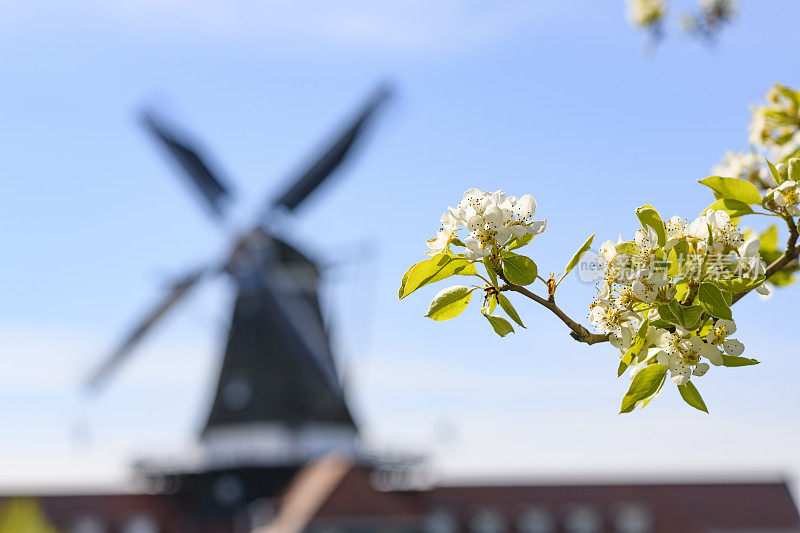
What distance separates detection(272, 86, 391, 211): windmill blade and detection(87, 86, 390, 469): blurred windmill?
0.9 inches

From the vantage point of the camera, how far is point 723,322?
5.78ft

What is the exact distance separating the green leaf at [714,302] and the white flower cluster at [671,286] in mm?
24

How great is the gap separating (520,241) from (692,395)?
459 millimetres

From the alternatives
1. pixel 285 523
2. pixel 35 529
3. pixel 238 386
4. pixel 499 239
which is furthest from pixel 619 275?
pixel 238 386

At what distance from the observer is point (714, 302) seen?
1.67m

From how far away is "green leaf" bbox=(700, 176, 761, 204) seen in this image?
1.87m

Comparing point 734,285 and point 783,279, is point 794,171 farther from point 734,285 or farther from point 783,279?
point 783,279

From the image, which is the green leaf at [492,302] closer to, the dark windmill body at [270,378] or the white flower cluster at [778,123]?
the white flower cluster at [778,123]

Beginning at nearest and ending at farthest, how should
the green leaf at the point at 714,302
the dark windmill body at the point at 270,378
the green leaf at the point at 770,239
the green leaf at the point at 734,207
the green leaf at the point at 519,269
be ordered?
the green leaf at the point at 714,302, the green leaf at the point at 519,269, the green leaf at the point at 734,207, the green leaf at the point at 770,239, the dark windmill body at the point at 270,378

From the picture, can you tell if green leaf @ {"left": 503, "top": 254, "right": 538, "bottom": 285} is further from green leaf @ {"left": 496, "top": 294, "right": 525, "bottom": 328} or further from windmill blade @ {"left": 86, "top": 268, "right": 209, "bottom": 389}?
windmill blade @ {"left": 86, "top": 268, "right": 209, "bottom": 389}

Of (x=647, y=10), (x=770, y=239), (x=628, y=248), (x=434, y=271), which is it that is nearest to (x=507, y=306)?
(x=434, y=271)

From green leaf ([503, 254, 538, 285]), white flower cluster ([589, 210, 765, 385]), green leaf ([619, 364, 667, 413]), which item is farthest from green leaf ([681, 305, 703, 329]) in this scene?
green leaf ([503, 254, 538, 285])

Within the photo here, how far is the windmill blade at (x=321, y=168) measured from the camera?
22031mm

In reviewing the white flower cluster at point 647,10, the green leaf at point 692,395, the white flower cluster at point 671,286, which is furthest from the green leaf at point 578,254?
the white flower cluster at point 647,10
